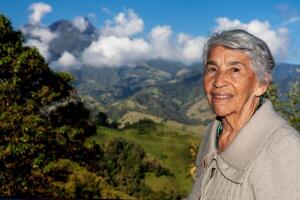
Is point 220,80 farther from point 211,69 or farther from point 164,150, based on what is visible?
point 164,150

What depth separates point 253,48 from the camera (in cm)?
240

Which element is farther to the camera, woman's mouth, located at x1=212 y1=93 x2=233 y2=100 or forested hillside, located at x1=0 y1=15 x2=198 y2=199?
forested hillside, located at x1=0 y1=15 x2=198 y2=199

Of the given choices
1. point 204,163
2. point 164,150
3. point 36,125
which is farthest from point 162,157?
point 204,163

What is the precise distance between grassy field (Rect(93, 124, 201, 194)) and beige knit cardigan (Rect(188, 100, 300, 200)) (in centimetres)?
9639

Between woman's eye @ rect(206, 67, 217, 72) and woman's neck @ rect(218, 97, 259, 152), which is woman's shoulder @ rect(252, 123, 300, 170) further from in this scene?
woman's eye @ rect(206, 67, 217, 72)

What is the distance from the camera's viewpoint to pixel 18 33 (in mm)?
19531

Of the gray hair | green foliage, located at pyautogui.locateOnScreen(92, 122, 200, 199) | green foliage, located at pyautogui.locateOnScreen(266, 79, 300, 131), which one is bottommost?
green foliage, located at pyautogui.locateOnScreen(92, 122, 200, 199)

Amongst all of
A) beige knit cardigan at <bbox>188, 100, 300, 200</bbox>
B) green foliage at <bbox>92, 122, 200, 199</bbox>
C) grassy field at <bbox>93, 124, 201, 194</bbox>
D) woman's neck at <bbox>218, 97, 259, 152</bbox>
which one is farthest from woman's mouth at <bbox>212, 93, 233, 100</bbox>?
grassy field at <bbox>93, 124, 201, 194</bbox>

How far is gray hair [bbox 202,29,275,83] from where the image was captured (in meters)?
2.40

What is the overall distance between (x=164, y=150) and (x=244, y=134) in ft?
439

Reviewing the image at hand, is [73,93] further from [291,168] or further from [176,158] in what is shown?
[176,158]

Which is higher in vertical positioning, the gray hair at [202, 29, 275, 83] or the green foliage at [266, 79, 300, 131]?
the green foliage at [266, 79, 300, 131]

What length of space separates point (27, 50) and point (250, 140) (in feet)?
57.9

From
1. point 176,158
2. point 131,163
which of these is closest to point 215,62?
point 131,163
